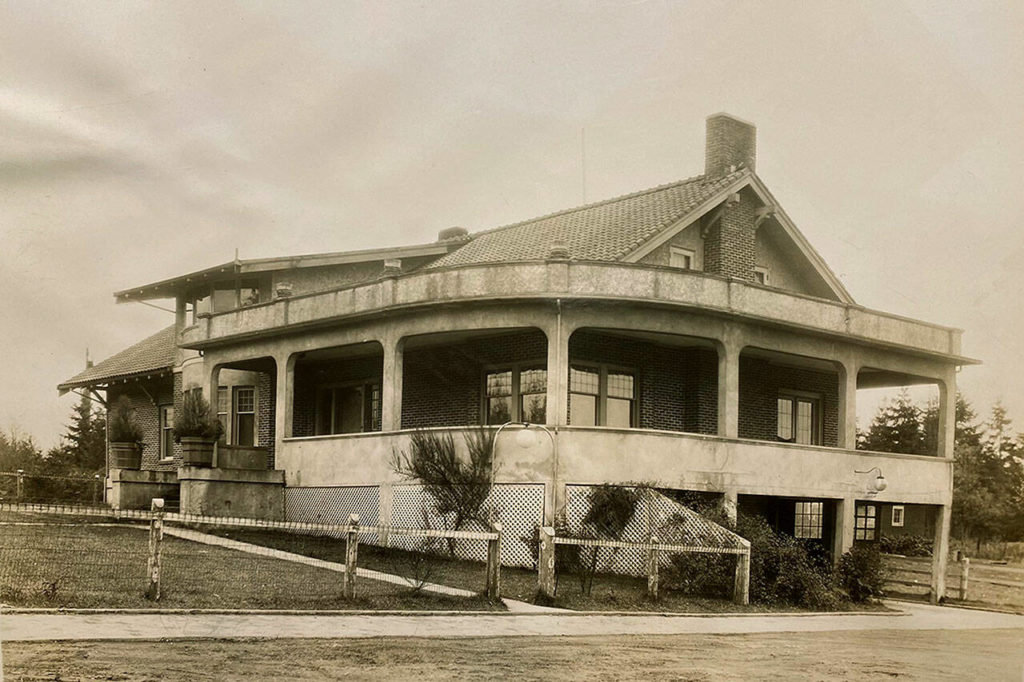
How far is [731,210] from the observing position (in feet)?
80.6

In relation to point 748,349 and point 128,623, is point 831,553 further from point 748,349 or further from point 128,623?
point 128,623

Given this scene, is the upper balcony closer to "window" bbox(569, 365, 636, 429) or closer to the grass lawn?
"window" bbox(569, 365, 636, 429)

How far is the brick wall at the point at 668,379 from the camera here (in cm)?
2302

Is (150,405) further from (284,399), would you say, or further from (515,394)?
(515,394)

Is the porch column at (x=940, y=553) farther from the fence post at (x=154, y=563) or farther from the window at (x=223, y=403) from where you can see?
the window at (x=223, y=403)

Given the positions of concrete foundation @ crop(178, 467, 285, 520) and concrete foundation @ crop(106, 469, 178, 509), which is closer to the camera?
concrete foundation @ crop(178, 467, 285, 520)

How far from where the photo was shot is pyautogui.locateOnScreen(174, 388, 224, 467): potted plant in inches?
922

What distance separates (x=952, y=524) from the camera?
26.4m

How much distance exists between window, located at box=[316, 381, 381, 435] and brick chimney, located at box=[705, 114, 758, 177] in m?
9.58

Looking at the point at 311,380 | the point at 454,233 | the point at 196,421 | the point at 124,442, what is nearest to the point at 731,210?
the point at 454,233

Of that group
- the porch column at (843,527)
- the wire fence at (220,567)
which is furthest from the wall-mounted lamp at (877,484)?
the wire fence at (220,567)

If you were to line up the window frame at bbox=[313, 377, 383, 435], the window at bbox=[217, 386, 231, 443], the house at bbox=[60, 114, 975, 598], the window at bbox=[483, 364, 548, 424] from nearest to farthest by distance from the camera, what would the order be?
1. the house at bbox=[60, 114, 975, 598]
2. the window at bbox=[483, 364, 548, 424]
3. the window frame at bbox=[313, 377, 383, 435]
4. the window at bbox=[217, 386, 231, 443]

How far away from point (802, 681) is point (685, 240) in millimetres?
14921

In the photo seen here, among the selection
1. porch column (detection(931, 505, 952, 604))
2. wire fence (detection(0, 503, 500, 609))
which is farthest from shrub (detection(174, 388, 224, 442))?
porch column (detection(931, 505, 952, 604))
